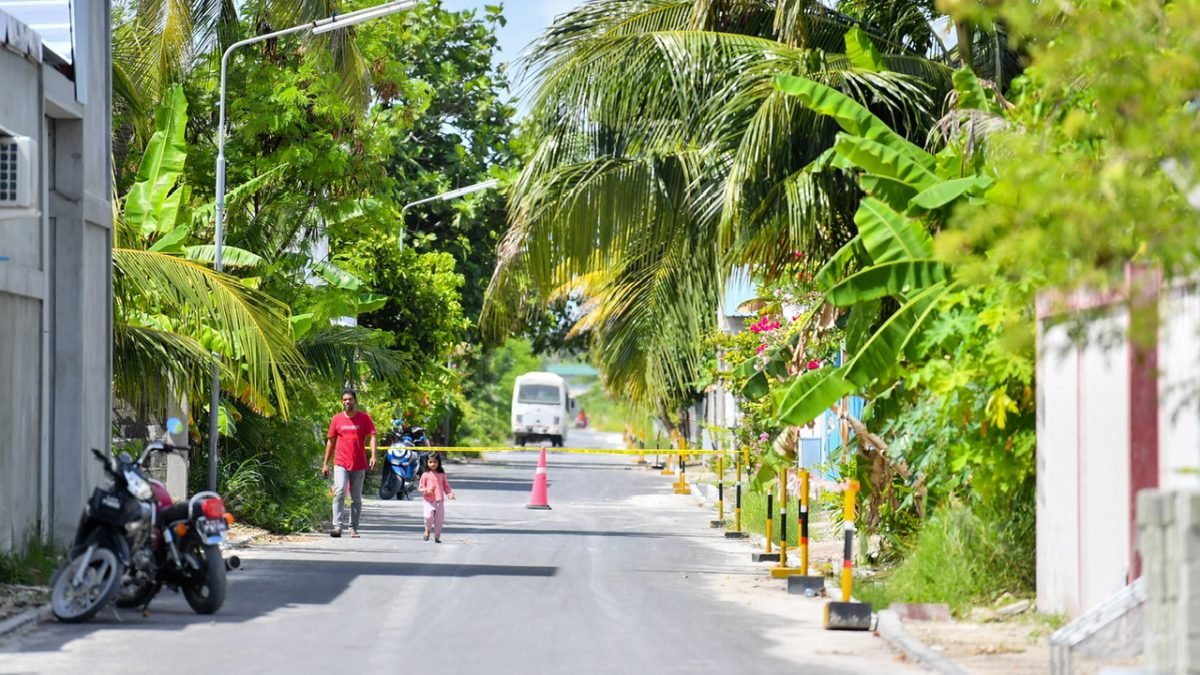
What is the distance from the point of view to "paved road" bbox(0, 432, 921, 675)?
40.7ft

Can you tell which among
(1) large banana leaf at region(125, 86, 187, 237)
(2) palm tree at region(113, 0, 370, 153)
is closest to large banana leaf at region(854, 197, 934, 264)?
(1) large banana leaf at region(125, 86, 187, 237)

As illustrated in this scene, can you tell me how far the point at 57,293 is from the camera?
18.5 meters

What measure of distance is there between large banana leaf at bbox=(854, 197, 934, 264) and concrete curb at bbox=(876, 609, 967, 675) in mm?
3215

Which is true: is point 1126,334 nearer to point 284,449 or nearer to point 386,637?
point 386,637

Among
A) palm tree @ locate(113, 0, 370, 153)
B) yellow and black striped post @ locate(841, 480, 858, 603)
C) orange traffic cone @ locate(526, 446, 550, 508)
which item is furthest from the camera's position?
orange traffic cone @ locate(526, 446, 550, 508)

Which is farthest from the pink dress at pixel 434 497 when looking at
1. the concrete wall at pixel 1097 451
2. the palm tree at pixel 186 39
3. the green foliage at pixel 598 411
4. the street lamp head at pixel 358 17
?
the green foliage at pixel 598 411

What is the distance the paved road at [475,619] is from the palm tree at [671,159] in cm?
285

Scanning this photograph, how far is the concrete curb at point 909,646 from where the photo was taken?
1212 cm

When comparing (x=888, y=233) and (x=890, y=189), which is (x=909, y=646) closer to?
(x=888, y=233)

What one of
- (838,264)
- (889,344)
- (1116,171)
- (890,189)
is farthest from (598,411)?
(1116,171)

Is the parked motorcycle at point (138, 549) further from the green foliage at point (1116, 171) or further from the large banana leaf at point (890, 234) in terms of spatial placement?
the green foliage at point (1116, 171)

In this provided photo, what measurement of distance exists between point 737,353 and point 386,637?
15637 millimetres

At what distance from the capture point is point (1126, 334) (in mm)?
9742

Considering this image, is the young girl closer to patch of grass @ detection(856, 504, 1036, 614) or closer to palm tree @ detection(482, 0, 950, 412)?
palm tree @ detection(482, 0, 950, 412)
